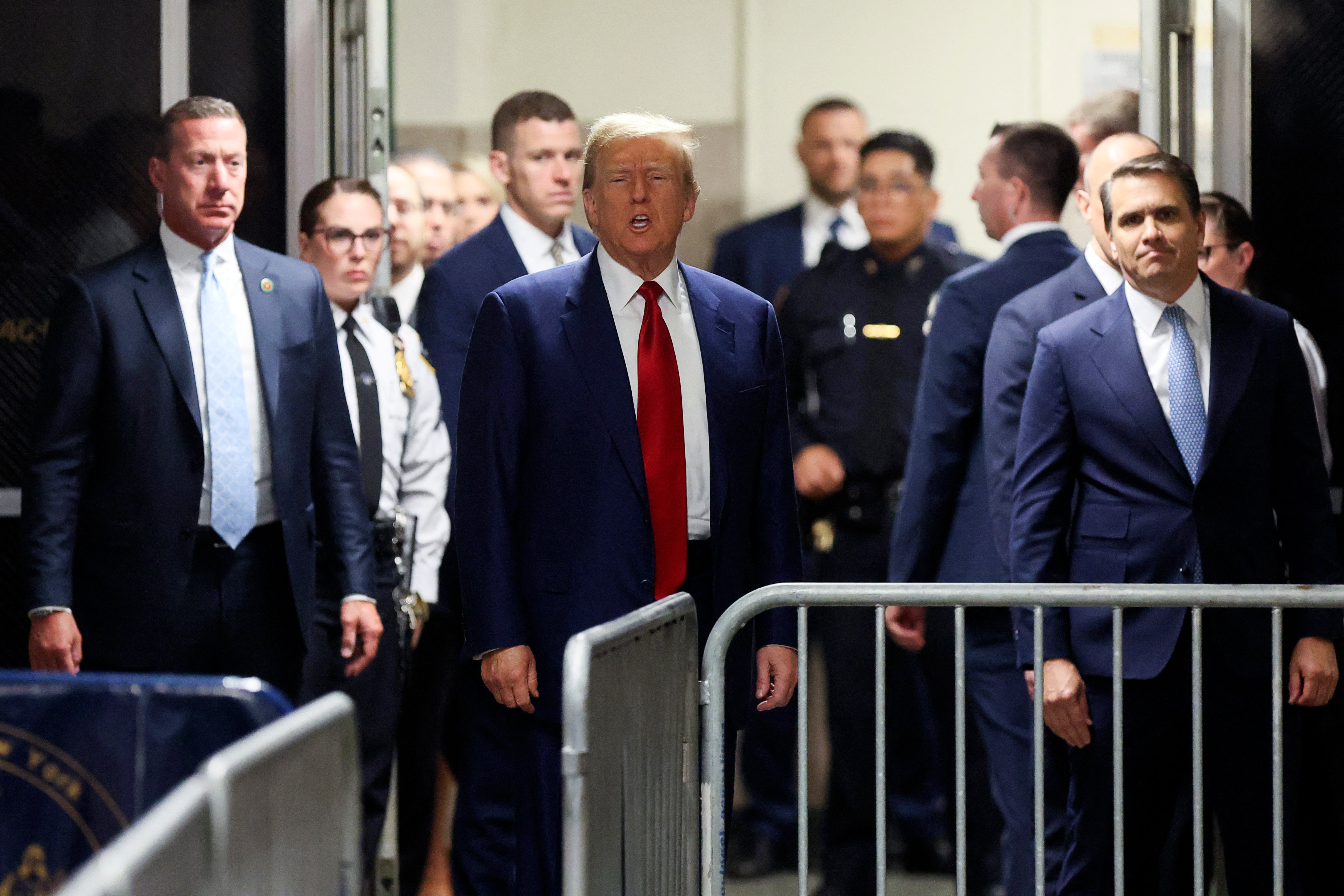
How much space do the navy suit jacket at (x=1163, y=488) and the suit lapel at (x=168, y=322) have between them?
5.37 feet

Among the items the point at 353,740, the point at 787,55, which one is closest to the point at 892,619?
the point at 353,740

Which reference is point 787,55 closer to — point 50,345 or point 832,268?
point 832,268

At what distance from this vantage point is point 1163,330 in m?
3.40

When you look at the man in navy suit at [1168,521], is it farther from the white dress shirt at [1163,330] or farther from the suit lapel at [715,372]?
the suit lapel at [715,372]

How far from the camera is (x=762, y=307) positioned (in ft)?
10.4

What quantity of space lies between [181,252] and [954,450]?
1.73 meters

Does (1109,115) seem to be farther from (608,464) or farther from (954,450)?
(608,464)

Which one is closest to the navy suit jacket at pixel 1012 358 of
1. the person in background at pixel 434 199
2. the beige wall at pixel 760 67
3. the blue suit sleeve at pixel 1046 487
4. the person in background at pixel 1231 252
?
the blue suit sleeve at pixel 1046 487

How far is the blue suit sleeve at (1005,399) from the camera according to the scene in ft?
12.3

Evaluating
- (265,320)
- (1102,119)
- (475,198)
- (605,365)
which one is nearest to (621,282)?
(605,365)

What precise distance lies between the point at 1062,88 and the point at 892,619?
3.61 m

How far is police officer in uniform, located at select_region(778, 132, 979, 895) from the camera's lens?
5078mm

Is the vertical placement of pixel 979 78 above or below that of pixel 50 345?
above

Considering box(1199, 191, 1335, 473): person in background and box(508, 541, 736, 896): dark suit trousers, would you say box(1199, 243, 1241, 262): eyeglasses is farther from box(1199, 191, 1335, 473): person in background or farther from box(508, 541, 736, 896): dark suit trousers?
box(508, 541, 736, 896): dark suit trousers
